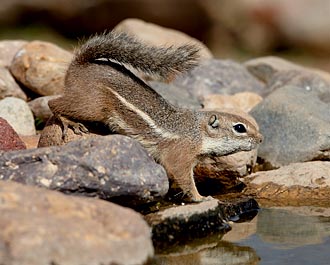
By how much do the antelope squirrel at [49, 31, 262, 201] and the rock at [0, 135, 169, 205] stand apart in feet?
3.62

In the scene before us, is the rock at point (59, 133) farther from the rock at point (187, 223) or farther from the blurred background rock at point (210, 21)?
the blurred background rock at point (210, 21)

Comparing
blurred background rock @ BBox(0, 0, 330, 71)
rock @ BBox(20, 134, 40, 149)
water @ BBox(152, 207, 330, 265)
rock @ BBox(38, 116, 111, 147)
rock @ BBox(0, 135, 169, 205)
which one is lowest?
blurred background rock @ BBox(0, 0, 330, 71)

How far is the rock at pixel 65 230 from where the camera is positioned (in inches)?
205

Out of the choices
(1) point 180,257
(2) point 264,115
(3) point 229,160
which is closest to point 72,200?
(1) point 180,257

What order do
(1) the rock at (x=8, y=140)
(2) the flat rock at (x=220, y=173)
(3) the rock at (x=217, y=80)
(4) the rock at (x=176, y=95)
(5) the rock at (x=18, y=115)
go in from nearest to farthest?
(1) the rock at (x=8, y=140), (2) the flat rock at (x=220, y=173), (5) the rock at (x=18, y=115), (4) the rock at (x=176, y=95), (3) the rock at (x=217, y=80)

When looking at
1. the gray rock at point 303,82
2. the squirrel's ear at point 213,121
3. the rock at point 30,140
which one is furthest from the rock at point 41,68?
the gray rock at point 303,82

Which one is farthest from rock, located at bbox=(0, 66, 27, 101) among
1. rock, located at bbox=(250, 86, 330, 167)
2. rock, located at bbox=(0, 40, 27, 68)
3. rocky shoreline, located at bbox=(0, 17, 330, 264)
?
rock, located at bbox=(250, 86, 330, 167)

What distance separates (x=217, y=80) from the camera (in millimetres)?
11133

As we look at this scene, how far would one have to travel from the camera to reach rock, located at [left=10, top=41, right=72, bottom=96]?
32.6ft

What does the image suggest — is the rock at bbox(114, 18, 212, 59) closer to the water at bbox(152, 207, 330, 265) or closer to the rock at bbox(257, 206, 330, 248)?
the rock at bbox(257, 206, 330, 248)

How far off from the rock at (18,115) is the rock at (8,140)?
1.36 meters

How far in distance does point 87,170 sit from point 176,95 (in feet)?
12.6

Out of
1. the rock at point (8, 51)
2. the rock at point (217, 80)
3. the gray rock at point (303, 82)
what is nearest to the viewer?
the rock at point (8, 51)

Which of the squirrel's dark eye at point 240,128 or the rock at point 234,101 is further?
the rock at point 234,101
